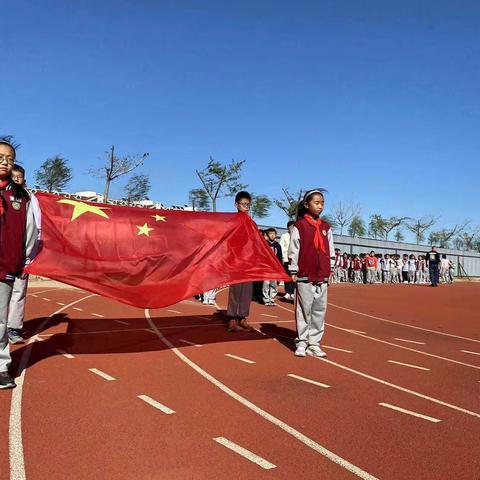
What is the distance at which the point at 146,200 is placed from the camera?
145 ft

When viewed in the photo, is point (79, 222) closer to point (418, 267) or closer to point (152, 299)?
point (152, 299)

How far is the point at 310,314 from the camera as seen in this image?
20.1 feet

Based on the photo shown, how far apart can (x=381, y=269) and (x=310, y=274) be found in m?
27.1

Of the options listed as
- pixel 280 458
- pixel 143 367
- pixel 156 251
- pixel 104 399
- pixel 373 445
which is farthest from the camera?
pixel 156 251

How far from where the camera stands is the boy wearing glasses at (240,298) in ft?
24.9

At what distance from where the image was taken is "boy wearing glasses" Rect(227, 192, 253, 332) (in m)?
7.59

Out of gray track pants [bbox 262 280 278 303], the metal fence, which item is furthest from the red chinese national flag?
the metal fence

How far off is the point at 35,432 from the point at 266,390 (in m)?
2.05

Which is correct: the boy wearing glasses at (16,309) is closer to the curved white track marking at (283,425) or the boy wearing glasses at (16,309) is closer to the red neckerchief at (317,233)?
the curved white track marking at (283,425)

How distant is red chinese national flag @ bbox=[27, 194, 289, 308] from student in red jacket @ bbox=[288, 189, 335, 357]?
1.19 feet

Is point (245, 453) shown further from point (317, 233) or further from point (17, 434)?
point (317, 233)

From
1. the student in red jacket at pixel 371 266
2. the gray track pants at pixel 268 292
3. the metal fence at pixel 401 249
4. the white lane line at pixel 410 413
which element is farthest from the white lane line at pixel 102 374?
the metal fence at pixel 401 249

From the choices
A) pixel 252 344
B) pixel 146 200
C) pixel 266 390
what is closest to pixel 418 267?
pixel 146 200

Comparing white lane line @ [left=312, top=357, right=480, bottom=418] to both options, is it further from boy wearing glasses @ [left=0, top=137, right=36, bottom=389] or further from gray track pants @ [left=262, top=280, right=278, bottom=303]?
gray track pants @ [left=262, top=280, right=278, bottom=303]
